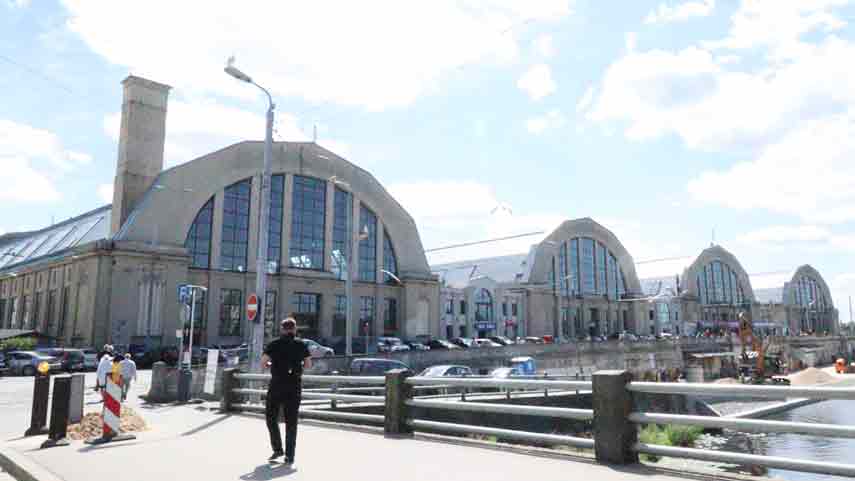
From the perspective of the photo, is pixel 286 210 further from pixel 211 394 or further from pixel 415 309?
pixel 211 394

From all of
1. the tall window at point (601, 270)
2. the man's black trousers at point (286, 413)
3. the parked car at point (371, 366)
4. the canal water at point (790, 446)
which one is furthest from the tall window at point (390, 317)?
the man's black trousers at point (286, 413)

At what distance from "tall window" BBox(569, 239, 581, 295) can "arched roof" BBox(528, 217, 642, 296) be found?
140 cm

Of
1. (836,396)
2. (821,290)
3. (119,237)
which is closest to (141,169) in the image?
(119,237)

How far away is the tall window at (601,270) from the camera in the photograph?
9375 cm

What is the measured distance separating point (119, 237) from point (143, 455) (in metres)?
44.5

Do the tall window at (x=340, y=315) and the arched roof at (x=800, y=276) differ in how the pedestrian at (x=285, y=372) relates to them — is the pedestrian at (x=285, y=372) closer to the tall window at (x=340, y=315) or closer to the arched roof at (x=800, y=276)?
the tall window at (x=340, y=315)

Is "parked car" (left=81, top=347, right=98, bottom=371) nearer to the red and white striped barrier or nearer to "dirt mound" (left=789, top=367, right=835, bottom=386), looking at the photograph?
the red and white striped barrier

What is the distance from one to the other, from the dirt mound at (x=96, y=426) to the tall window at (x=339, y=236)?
4834 centimetres

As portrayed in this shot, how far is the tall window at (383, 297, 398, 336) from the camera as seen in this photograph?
64.6m

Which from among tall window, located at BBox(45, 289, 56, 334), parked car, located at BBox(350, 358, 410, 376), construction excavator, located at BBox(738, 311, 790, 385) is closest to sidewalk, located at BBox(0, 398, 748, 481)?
parked car, located at BBox(350, 358, 410, 376)

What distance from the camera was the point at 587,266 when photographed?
302 feet

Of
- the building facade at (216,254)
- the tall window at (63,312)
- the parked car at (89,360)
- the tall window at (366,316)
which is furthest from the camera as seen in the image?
the tall window at (366,316)

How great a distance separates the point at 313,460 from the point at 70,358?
1384 inches

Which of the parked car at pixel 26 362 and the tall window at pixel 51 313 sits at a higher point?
the tall window at pixel 51 313
